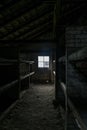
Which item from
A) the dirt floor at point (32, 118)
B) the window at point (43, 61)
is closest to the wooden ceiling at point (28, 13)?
the dirt floor at point (32, 118)

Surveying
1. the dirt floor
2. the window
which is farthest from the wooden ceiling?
the window

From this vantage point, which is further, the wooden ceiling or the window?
the window

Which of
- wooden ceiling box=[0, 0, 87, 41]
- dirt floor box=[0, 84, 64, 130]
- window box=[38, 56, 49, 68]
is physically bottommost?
dirt floor box=[0, 84, 64, 130]

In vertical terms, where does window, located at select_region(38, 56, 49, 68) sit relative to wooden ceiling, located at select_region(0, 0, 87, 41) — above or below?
below

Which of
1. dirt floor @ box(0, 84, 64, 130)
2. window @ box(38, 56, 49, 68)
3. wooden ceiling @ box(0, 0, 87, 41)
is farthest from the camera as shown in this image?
window @ box(38, 56, 49, 68)

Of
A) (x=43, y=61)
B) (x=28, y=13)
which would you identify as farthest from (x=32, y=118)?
(x=43, y=61)

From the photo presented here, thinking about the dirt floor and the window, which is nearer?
the dirt floor

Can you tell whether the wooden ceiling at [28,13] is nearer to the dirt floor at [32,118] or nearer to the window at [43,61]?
the dirt floor at [32,118]

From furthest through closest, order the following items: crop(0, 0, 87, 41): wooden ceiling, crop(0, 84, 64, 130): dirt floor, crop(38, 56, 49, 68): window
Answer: crop(38, 56, 49, 68): window
crop(0, 0, 87, 41): wooden ceiling
crop(0, 84, 64, 130): dirt floor

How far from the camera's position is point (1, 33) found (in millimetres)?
7852

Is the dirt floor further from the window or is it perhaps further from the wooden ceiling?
the window

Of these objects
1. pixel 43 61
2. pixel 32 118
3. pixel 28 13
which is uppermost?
pixel 28 13

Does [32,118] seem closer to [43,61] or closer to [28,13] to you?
[28,13]

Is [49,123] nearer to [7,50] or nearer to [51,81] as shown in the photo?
[7,50]
